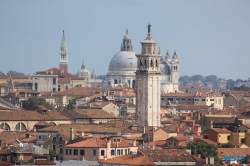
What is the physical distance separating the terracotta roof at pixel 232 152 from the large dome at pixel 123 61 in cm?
12692

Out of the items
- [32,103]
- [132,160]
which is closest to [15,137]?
[132,160]

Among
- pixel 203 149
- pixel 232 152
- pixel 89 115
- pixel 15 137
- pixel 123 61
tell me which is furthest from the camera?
pixel 123 61

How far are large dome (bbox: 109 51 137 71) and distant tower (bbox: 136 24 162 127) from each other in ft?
330

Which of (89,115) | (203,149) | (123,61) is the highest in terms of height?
(123,61)

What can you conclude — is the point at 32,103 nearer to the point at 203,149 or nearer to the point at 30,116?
the point at 30,116

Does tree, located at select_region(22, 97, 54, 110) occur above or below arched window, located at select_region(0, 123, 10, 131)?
above

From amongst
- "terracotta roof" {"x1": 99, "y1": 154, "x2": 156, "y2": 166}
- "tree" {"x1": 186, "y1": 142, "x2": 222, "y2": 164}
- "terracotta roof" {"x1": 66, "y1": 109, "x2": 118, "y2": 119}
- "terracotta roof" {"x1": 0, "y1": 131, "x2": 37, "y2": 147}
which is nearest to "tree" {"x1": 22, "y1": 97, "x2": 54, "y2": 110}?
"terracotta roof" {"x1": 66, "y1": 109, "x2": 118, "y2": 119}

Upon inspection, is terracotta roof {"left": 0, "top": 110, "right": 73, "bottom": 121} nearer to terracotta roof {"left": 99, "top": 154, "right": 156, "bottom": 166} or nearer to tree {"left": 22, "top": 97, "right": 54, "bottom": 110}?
tree {"left": 22, "top": 97, "right": 54, "bottom": 110}

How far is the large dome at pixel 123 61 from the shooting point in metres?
190

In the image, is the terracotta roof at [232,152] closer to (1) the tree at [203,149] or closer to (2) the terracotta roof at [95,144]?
(1) the tree at [203,149]

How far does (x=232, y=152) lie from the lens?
62.1 metres

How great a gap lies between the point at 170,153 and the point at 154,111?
3320 centimetres

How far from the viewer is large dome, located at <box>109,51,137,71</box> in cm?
19050

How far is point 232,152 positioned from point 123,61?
131 m
